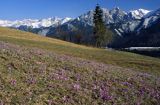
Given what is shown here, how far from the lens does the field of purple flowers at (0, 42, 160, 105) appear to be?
19.7 metres

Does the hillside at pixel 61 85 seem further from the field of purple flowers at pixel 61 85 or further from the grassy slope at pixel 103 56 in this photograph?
the grassy slope at pixel 103 56

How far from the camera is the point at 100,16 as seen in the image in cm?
15012

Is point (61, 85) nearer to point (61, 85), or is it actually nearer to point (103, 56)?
point (61, 85)

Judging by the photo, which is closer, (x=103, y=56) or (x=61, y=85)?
(x=61, y=85)

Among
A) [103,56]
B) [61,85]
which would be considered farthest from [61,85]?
[103,56]

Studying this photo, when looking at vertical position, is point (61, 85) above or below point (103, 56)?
above

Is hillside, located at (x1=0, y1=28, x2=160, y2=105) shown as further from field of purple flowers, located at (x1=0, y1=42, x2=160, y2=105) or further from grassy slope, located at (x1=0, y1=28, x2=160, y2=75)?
grassy slope, located at (x1=0, y1=28, x2=160, y2=75)

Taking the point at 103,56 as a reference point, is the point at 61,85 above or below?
above

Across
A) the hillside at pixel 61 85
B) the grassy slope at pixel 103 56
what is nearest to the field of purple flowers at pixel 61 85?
the hillside at pixel 61 85

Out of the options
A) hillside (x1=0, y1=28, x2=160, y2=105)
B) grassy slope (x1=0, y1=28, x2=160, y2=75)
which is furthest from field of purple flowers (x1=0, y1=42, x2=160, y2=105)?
grassy slope (x1=0, y1=28, x2=160, y2=75)

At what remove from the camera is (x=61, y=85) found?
73.6 feet

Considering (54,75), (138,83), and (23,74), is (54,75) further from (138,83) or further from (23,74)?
(138,83)

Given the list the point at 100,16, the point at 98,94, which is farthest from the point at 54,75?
the point at 100,16

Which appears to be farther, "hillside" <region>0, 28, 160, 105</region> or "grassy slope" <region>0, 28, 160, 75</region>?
"grassy slope" <region>0, 28, 160, 75</region>
